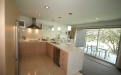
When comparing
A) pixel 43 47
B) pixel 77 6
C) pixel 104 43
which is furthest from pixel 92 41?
pixel 43 47

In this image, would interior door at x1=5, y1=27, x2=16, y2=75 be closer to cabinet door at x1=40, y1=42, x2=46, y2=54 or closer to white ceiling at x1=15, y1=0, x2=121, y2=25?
white ceiling at x1=15, y1=0, x2=121, y2=25

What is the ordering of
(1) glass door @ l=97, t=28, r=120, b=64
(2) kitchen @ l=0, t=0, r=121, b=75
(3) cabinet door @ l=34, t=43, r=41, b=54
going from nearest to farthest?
(2) kitchen @ l=0, t=0, r=121, b=75, (1) glass door @ l=97, t=28, r=120, b=64, (3) cabinet door @ l=34, t=43, r=41, b=54

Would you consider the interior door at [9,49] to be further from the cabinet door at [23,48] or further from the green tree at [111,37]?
the green tree at [111,37]

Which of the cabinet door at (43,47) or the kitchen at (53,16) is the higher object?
the kitchen at (53,16)

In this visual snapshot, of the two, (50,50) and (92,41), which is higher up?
(92,41)

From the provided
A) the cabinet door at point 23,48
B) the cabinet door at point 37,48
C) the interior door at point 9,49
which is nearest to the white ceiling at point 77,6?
the interior door at point 9,49

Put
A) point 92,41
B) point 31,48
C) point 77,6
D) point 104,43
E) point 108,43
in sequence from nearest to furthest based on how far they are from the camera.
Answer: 1. point 77,6
2. point 31,48
3. point 108,43
4. point 104,43
5. point 92,41

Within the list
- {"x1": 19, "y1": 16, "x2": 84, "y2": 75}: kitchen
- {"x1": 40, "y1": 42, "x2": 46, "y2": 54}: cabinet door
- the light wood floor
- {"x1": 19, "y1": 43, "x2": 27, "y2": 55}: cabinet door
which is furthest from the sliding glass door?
{"x1": 19, "y1": 43, "x2": 27, "y2": 55}: cabinet door

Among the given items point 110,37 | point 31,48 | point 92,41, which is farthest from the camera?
point 92,41

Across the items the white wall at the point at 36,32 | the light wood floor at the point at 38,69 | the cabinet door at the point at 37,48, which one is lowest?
the light wood floor at the point at 38,69

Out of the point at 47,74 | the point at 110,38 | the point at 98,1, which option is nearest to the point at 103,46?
the point at 110,38

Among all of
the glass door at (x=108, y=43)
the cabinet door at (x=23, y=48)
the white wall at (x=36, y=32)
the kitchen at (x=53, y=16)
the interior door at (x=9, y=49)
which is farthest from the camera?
the white wall at (x=36, y=32)

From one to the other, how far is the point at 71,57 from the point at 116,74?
2.25 m

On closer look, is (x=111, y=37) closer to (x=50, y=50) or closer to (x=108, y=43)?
(x=108, y=43)
